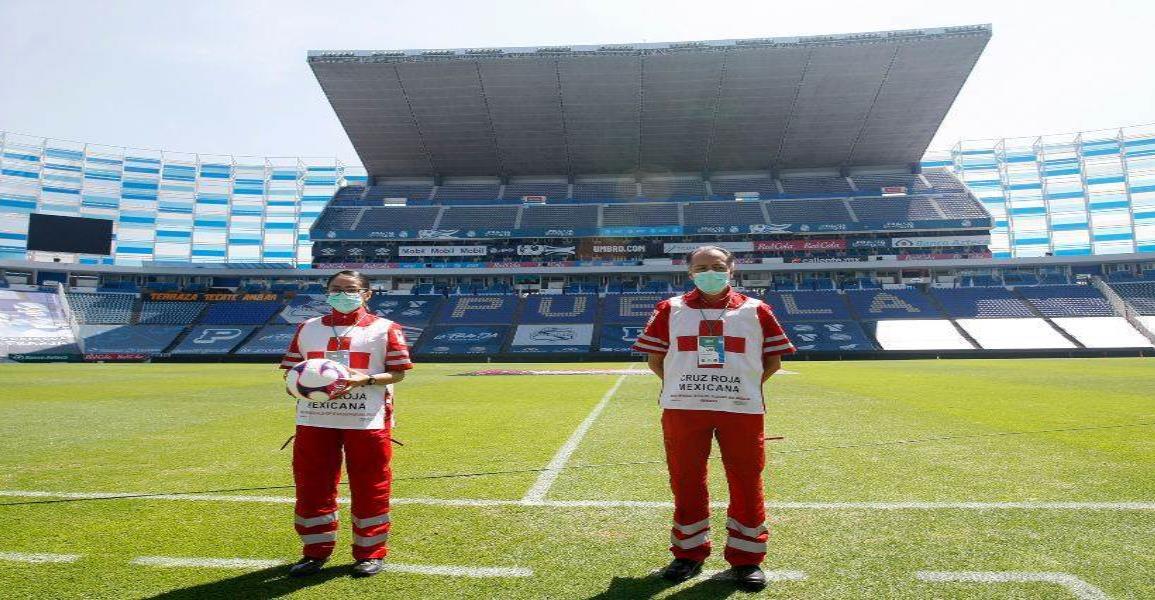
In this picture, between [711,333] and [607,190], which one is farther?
[607,190]

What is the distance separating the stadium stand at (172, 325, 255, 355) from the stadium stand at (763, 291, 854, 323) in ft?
131

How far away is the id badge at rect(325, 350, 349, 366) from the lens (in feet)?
12.7

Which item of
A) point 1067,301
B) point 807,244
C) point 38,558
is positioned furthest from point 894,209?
point 38,558

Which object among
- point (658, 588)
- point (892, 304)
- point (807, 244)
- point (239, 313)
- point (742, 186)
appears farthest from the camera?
point (742, 186)

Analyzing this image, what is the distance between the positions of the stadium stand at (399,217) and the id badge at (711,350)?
50.7 meters

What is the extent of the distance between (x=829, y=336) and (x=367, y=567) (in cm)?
4104

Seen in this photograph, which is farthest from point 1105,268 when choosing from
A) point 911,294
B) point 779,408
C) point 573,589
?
point 573,589

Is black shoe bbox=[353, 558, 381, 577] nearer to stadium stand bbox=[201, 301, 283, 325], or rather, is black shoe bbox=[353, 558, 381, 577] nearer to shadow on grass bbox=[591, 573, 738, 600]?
shadow on grass bbox=[591, 573, 738, 600]

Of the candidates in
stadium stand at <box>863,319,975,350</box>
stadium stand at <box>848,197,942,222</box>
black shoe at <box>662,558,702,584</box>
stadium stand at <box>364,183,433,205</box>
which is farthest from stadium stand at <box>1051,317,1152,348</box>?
stadium stand at <box>364,183,433,205</box>

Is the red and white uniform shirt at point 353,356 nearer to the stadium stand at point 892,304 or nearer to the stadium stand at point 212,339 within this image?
the stadium stand at point 212,339

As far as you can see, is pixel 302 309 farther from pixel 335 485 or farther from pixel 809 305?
pixel 335 485

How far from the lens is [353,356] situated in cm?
386

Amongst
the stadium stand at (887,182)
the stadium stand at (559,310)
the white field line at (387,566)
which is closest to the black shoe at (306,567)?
the white field line at (387,566)

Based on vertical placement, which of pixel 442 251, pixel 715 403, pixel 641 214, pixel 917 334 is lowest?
pixel 715 403
